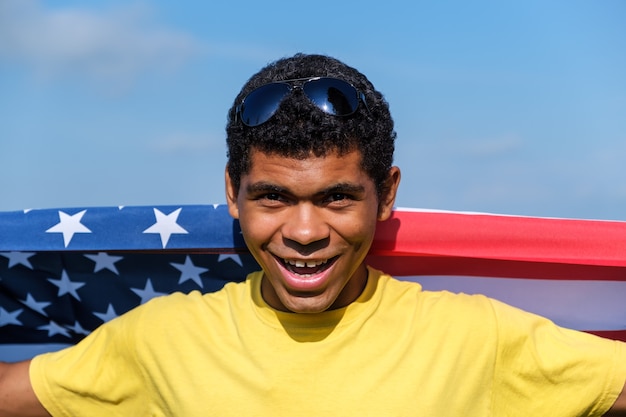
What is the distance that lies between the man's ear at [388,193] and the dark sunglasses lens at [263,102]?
61cm

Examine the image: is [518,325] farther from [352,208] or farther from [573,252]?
[573,252]

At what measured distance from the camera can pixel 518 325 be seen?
3443mm

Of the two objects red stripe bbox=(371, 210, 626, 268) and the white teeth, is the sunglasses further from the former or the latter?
red stripe bbox=(371, 210, 626, 268)

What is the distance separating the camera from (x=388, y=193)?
3734 mm

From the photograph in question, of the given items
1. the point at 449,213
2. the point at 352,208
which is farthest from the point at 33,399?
the point at 449,213

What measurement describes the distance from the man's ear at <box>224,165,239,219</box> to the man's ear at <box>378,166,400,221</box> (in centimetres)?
64

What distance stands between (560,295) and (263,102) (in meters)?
2.13

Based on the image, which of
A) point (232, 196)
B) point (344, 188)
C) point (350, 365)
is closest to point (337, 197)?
point (344, 188)

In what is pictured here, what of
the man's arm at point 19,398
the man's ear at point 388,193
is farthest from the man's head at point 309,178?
the man's arm at point 19,398

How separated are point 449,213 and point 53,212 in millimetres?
2179

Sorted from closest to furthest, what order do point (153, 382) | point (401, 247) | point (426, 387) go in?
point (426, 387), point (153, 382), point (401, 247)

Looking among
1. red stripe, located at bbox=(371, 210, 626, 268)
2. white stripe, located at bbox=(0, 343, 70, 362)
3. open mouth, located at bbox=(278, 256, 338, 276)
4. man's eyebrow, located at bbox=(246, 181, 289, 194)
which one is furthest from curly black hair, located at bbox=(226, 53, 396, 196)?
white stripe, located at bbox=(0, 343, 70, 362)

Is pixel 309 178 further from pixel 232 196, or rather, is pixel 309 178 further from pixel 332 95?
pixel 232 196

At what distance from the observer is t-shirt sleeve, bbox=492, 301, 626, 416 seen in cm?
340
